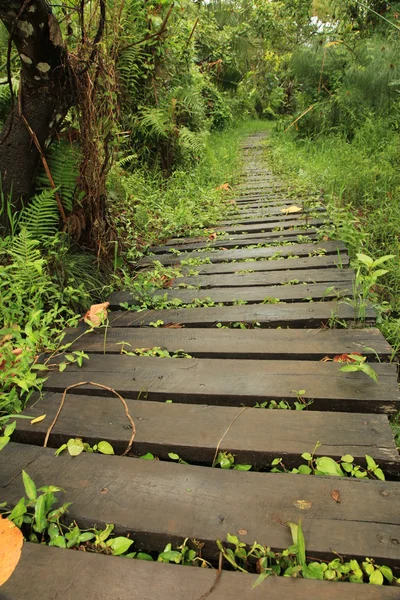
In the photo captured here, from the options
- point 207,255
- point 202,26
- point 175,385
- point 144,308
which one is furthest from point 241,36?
point 175,385

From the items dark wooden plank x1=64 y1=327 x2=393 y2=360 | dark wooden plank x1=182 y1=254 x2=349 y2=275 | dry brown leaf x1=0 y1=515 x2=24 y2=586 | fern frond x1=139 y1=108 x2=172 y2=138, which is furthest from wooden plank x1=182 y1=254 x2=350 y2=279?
fern frond x1=139 y1=108 x2=172 y2=138

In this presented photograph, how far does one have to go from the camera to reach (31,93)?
239 centimetres

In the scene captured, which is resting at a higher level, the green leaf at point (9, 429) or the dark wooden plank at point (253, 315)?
the dark wooden plank at point (253, 315)

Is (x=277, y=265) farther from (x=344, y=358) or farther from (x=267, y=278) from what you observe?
(x=344, y=358)

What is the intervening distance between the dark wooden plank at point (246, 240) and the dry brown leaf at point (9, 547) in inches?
112

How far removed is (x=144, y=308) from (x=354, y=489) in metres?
1.73

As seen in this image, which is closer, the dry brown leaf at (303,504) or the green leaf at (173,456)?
the dry brown leaf at (303,504)

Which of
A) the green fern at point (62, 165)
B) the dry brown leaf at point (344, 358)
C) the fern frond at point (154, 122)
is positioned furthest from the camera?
the fern frond at point (154, 122)

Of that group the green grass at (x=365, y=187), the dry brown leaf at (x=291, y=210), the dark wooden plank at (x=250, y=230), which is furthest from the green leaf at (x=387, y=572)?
the dry brown leaf at (x=291, y=210)

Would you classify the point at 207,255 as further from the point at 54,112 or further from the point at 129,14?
the point at 129,14

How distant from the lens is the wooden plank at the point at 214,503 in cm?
107

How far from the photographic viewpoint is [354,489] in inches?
47.1

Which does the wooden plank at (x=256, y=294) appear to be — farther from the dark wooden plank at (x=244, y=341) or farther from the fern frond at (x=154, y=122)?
Result: the fern frond at (x=154, y=122)

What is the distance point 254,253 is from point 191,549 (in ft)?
8.56
